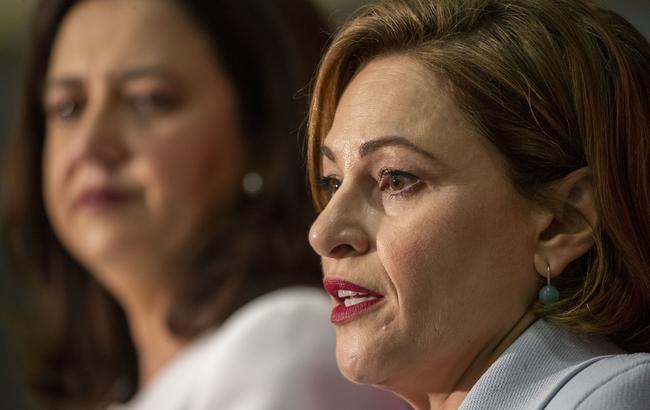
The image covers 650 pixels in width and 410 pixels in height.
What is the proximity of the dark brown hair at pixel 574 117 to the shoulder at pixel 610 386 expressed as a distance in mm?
77

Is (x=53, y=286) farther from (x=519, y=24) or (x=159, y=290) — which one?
(x=519, y=24)

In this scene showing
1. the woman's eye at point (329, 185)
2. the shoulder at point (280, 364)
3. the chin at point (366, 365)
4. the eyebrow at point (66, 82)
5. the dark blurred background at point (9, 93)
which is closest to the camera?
the chin at point (366, 365)

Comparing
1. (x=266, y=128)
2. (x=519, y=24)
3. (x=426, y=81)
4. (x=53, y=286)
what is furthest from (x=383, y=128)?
(x=53, y=286)

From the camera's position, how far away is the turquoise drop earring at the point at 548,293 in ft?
4.46

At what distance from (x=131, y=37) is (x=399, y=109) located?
3.58ft

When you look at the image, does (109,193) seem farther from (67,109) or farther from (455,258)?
(455,258)

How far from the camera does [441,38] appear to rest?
4.64ft

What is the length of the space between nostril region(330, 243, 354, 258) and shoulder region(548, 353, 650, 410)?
27 cm

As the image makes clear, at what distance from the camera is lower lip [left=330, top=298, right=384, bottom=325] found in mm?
1375

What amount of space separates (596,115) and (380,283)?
28cm

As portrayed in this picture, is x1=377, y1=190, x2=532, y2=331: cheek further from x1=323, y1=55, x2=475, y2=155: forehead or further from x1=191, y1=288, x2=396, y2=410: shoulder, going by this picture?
x1=191, y1=288, x2=396, y2=410: shoulder

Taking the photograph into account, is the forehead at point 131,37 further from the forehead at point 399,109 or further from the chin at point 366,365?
the chin at point 366,365

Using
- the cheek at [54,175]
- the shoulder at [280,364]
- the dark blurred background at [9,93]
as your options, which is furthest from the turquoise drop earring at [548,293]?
the dark blurred background at [9,93]

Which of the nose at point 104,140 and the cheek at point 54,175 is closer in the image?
the nose at point 104,140
